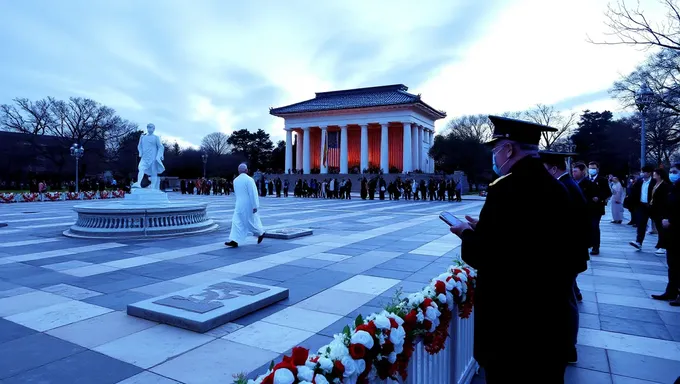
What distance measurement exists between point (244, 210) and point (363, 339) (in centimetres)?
815

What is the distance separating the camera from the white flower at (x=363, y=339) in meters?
1.90

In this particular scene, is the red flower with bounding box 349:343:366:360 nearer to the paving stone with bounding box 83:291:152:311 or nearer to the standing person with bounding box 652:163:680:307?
the paving stone with bounding box 83:291:152:311

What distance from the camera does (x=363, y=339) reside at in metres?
1.91

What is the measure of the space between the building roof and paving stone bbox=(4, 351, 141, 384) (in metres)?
46.0

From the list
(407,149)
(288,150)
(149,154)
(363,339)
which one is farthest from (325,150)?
(363,339)

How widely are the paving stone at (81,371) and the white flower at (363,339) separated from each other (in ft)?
7.65

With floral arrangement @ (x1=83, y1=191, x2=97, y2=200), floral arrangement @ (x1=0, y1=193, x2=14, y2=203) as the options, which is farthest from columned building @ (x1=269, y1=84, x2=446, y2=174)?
floral arrangement @ (x1=0, y1=193, x2=14, y2=203)

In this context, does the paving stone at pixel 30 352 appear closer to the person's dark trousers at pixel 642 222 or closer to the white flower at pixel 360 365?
the white flower at pixel 360 365

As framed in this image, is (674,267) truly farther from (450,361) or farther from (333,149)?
(333,149)

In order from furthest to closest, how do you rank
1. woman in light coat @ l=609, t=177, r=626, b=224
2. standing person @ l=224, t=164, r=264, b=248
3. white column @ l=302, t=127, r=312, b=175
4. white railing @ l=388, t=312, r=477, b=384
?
white column @ l=302, t=127, r=312, b=175
woman in light coat @ l=609, t=177, r=626, b=224
standing person @ l=224, t=164, r=264, b=248
white railing @ l=388, t=312, r=477, b=384

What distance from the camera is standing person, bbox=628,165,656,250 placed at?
9805 millimetres

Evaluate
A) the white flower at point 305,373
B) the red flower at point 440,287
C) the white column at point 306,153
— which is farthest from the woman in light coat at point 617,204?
the white column at point 306,153

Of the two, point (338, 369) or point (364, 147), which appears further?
point (364, 147)

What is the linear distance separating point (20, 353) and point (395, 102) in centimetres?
4673
